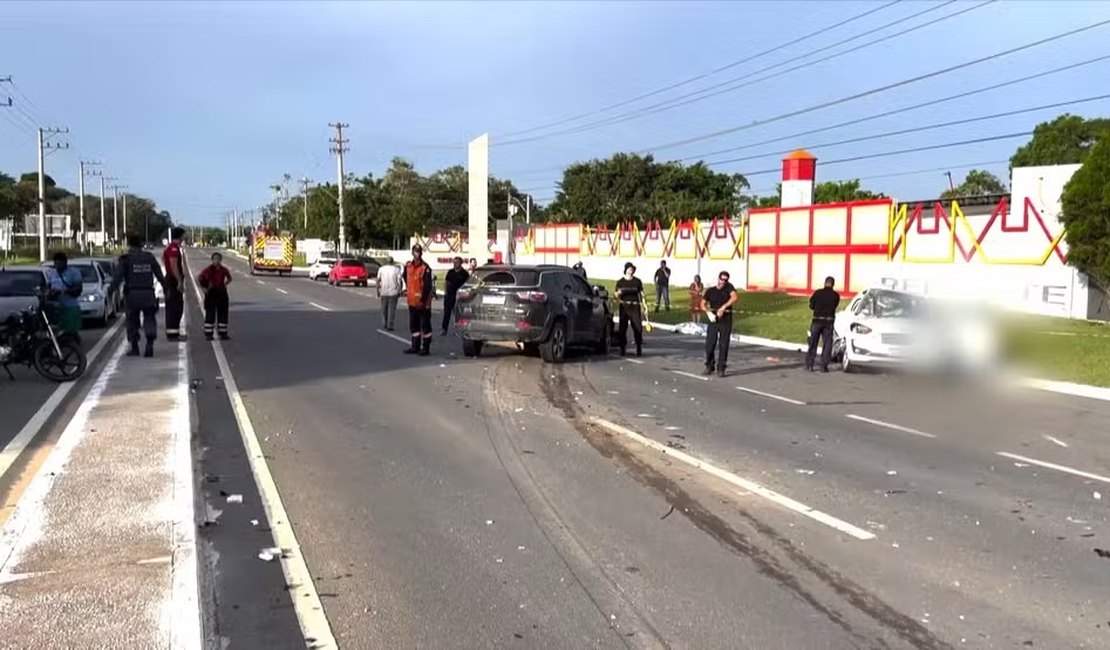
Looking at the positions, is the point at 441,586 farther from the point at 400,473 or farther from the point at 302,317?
the point at 302,317

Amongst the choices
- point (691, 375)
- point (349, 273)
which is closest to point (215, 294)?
point (691, 375)

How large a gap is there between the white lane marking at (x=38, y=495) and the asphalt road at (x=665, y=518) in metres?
1.14

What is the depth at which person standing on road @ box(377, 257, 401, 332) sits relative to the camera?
20922mm

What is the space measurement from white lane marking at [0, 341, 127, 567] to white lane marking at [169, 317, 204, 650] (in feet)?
2.73

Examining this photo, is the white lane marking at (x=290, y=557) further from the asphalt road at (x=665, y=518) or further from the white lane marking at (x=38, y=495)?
the white lane marking at (x=38, y=495)

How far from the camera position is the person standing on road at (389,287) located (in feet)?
68.6

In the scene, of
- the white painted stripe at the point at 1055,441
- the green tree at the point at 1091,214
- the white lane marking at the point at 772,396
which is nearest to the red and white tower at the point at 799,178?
the green tree at the point at 1091,214

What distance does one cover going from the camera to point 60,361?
1295 centimetres

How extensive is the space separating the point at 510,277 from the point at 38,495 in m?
10.7

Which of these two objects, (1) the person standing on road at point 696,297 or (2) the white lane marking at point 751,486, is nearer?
(2) the white lane marking at point 751,486

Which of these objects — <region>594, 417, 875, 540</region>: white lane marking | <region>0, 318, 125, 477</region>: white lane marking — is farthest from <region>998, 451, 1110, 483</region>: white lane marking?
<region>0, 318, 125, 477</region>: white lane marking

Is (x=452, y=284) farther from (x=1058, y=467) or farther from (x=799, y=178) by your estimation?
(x=799, y=178)

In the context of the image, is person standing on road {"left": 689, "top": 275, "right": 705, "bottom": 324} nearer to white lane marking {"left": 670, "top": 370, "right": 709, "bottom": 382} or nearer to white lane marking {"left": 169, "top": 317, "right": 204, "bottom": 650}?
white lane marking {"left": 670, "top": 370, "right": 709, "bottom": 382}

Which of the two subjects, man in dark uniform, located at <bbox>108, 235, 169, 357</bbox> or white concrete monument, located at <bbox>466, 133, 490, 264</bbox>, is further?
white concrete monument, located at <bbox>466, 133, 490, 264</bbox>
